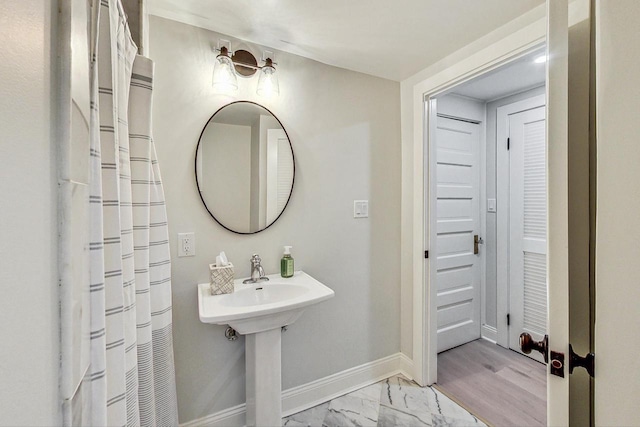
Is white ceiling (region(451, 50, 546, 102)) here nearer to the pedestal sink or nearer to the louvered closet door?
the louvered closet door

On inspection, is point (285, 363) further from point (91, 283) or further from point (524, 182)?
point (524, 182)

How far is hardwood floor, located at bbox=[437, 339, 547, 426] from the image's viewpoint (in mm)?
1756

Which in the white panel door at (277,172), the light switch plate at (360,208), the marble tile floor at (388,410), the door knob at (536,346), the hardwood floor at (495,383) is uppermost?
the white panel door at (277,172)

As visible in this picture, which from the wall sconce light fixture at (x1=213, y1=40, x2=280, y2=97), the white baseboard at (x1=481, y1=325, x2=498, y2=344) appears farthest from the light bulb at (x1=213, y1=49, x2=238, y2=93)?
the white baseboard at (x1=481, y1=325, x2=498, y2=344)

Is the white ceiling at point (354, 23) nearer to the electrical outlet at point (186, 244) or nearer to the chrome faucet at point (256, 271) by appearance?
the electrical outlet at point (186, 244)

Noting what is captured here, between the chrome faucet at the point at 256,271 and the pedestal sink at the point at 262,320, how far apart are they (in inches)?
1.2

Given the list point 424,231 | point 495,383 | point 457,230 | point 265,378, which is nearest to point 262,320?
point 265,378

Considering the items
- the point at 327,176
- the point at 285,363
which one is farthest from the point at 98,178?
the point at 285,363

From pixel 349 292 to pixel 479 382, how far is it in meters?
1.21

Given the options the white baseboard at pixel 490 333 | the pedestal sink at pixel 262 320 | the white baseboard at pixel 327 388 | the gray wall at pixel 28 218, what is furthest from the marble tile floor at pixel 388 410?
the gray wall at pixel 28 218

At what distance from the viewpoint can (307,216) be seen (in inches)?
71.4

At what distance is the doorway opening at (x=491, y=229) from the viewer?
2291 mm

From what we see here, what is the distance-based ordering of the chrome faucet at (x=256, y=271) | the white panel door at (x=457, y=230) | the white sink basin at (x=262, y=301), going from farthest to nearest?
the white panel door at (x=457, y=230)
the chrome faucet at (x=256, y=271)
the white sink basin at (x=262, y=301)

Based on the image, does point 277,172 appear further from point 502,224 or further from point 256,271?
point 502,224
